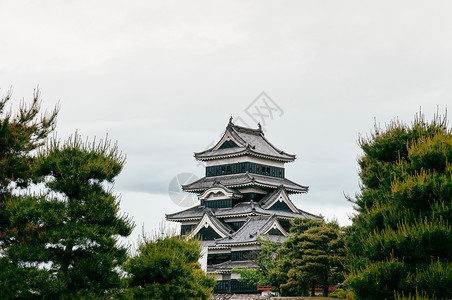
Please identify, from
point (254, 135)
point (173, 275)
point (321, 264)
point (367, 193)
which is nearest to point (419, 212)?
point (367, 193)

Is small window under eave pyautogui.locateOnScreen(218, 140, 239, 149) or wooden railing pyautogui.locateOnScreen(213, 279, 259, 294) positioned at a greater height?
small window under eave pyautogui.locateOnScreen(218, 140, 239, 149)

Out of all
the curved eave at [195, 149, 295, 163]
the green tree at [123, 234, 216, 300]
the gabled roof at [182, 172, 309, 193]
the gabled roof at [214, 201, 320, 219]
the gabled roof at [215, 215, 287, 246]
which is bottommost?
the green tree at [123, 234, 216, 300]

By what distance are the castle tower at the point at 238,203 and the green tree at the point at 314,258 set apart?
33.6 ft

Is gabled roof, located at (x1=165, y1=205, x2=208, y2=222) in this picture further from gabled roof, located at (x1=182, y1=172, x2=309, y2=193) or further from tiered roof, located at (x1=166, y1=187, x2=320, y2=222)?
gabled roof, located at (x1=182, y1=172, x2=309, y2=193)

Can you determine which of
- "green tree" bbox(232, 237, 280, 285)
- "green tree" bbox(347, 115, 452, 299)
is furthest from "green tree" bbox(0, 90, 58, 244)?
"green tree" bbox(232, 237, 280, 285)

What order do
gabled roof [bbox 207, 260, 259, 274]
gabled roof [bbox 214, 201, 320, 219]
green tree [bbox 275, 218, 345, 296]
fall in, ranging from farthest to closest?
1. gabled roof [bbox 214, 201, 320, 219]
2. gabled roof [bbox 207, 260, 259, 274]
3. green tree [bbox 275, 218, 345, 296]

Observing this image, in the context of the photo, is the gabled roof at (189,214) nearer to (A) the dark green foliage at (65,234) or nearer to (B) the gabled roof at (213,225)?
(B) the gabled roof at (213,225)

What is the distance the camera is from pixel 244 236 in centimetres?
5069

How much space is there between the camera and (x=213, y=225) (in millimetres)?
53781

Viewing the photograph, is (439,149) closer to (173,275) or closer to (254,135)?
(173,275)

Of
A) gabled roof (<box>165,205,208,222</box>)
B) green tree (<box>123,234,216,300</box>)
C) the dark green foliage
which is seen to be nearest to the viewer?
the dark green foliage

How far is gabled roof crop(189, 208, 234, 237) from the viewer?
175 ft

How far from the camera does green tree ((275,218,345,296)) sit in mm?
36906

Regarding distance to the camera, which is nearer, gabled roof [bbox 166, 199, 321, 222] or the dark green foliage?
the dark green foliage
